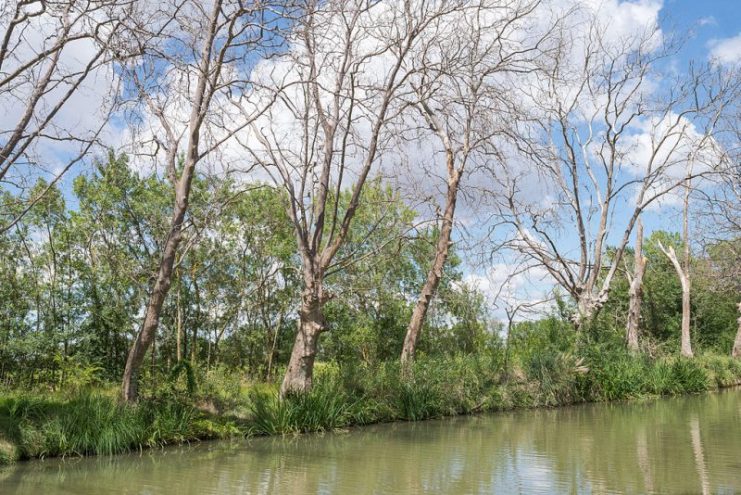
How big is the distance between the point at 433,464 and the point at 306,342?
5107 mm

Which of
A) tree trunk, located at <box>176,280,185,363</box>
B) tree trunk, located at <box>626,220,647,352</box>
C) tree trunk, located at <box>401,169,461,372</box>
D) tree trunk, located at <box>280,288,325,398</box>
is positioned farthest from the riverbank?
tree trunk, located at <box>176,280,185,363</box>

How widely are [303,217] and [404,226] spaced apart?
11.2 ft

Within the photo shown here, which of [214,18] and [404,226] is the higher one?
[214,18]

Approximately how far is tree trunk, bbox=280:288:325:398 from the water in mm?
1456

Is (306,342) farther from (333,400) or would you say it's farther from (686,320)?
(686,320)

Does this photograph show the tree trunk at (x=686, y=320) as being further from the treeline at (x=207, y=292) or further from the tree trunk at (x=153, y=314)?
the tree trunk at (x=153, y=314)

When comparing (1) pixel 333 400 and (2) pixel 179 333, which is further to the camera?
(2) pixel 179 333

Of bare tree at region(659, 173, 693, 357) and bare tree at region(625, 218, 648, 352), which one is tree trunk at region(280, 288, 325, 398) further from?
bare tree at region(659, 173, 693, 357)

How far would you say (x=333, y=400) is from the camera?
47.2 feet

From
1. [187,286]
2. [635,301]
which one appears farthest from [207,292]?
[635,301]

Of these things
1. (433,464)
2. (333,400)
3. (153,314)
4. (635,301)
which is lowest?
(433,464)

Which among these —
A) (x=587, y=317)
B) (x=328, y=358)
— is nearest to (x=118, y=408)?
(x=328, y=358)

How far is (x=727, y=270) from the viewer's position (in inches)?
1310

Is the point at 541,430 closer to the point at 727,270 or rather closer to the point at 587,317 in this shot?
the point at 587,317
